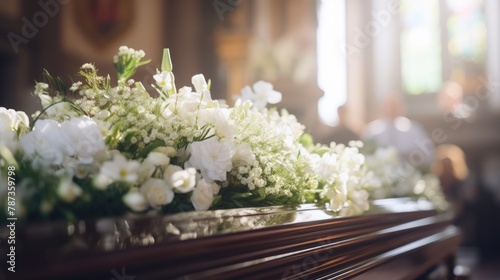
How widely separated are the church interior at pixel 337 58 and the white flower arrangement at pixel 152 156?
488 millimetres

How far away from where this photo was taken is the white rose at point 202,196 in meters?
1.09

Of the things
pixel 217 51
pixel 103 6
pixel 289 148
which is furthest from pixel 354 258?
pixel 217 51

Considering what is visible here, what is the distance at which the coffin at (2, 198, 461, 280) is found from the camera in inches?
27.0

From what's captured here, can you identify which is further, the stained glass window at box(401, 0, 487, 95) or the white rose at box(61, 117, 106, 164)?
the stained glass window at box(401, 0, 487, 95)

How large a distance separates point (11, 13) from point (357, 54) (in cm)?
920

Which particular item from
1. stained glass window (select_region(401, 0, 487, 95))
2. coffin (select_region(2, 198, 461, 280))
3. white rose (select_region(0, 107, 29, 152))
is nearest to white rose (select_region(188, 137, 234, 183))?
coffin (select_region(2, 198, 461, 280))

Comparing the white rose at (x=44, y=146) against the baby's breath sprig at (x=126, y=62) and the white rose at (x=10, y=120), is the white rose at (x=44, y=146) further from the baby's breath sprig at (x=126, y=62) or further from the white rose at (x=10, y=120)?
the baby's breath sprig at (x=126, y=62)

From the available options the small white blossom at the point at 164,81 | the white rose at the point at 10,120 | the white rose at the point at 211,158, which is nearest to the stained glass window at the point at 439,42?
the small white blossom at the point at 164,81

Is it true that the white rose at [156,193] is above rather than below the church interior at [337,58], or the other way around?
below

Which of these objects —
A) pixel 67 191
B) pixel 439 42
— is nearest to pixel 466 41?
pixel 439 42

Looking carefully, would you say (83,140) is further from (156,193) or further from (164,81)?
(164,81)

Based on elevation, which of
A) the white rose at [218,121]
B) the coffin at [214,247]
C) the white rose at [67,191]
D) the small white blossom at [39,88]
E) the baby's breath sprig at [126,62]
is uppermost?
the baby's breath sprig at [126,62]

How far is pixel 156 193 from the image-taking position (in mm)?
982

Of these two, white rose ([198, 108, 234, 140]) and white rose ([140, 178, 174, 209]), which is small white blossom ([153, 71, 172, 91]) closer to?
white rose ([198, 108, 234, 140])
